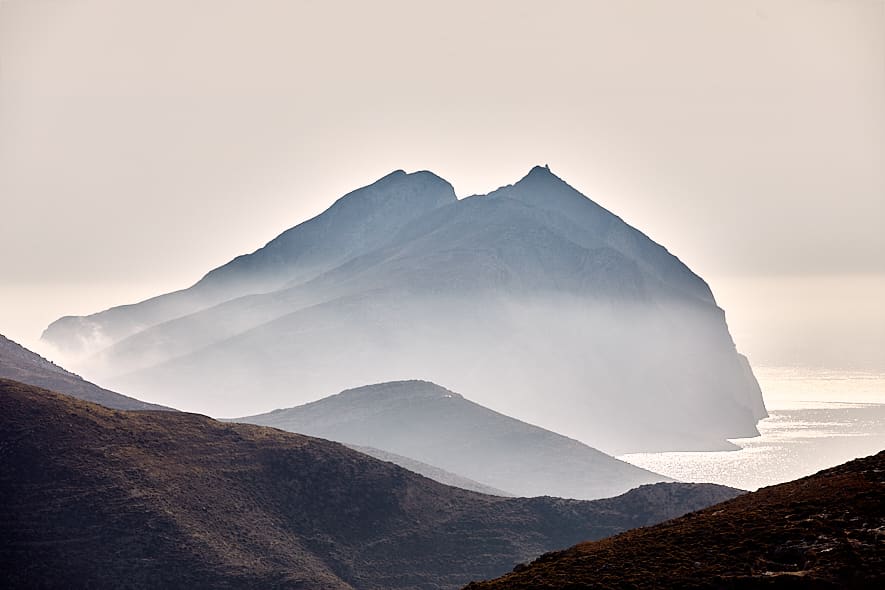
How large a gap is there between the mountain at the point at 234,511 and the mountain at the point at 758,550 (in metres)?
55.0

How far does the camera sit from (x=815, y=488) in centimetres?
5403

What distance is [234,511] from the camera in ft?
368

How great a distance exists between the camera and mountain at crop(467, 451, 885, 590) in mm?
42250

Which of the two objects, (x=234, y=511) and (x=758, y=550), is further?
(x=234, y=511)

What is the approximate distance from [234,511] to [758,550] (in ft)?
247

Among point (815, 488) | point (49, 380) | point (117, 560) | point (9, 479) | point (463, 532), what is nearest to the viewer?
point (815, 488)

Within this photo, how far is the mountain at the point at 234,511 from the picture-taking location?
99.0m

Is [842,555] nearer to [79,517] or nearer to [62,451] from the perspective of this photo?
[79,517]

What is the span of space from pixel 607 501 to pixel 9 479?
225ft

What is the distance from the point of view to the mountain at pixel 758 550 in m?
42.2

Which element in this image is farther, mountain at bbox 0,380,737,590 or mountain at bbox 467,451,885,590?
mountain at bbox 0,380,737,590

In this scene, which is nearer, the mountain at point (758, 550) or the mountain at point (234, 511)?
the mountain at point (758, 550)

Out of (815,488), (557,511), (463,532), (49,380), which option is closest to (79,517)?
(463,532)

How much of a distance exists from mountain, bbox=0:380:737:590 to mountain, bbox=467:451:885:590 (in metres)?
55.0
